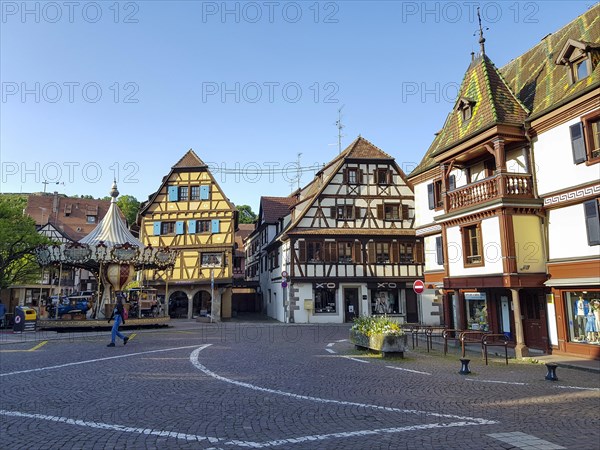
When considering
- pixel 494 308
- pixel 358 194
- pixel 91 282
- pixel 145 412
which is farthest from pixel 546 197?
pixel 91 282

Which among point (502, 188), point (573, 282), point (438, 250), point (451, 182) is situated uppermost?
point (451, 182)

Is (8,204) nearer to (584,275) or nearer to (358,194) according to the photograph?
(358,194)

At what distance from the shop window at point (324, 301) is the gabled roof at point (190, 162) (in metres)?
14.6

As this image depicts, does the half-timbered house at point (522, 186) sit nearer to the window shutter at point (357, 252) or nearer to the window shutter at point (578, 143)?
the window shutter at point (578, 143)

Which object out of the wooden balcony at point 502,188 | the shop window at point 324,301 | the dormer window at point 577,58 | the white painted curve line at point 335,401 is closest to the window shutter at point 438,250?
the wooden balcony at point 502,188

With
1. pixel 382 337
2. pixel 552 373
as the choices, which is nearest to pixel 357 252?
pixel 382 337

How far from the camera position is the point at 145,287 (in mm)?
37844

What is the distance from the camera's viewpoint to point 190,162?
39.6 meters

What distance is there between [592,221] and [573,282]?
2.05 metres

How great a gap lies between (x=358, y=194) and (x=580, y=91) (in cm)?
2071

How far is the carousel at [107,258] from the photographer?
2605 cm

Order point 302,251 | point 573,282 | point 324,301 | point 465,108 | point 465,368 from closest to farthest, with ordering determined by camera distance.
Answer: point 465,368
point 573,282
point 465,108
point 302,251
point 324,301

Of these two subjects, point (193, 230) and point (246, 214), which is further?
point (246, 214)

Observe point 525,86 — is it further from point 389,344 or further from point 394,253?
point 394,253
